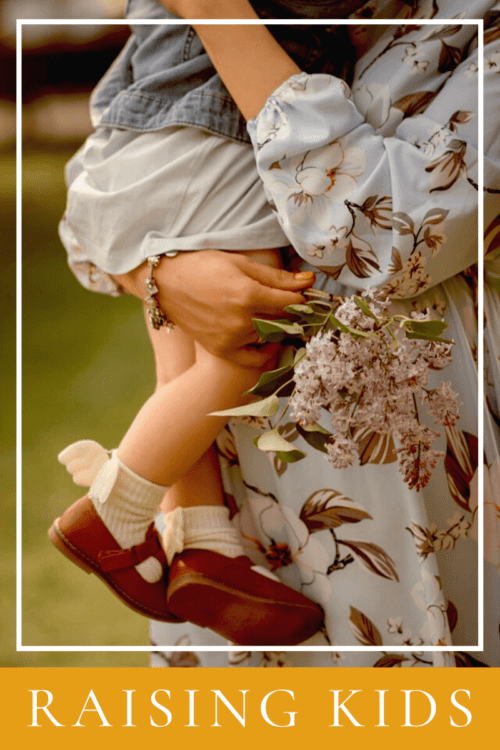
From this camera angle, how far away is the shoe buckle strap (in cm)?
90

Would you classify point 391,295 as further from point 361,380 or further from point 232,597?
point 232,597

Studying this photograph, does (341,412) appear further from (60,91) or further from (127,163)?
(60,91)

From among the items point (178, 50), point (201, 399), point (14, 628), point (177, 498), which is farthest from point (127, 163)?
point (14, 628)

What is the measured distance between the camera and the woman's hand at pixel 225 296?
0.80m

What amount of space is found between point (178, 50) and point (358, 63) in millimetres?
193

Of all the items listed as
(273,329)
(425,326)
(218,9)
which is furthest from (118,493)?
(218,9)

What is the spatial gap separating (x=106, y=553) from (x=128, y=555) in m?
0.03

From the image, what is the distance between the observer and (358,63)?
0.84 m

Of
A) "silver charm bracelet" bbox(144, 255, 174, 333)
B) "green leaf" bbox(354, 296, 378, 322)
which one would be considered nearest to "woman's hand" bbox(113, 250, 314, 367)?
"silver charm bracelet" bbox(144, 255, 174, 333)

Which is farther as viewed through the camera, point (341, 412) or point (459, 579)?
point (459, 579)

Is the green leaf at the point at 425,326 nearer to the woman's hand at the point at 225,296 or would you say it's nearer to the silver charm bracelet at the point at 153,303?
the woman's hand at the point at 225,296

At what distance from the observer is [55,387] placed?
3.20ft
